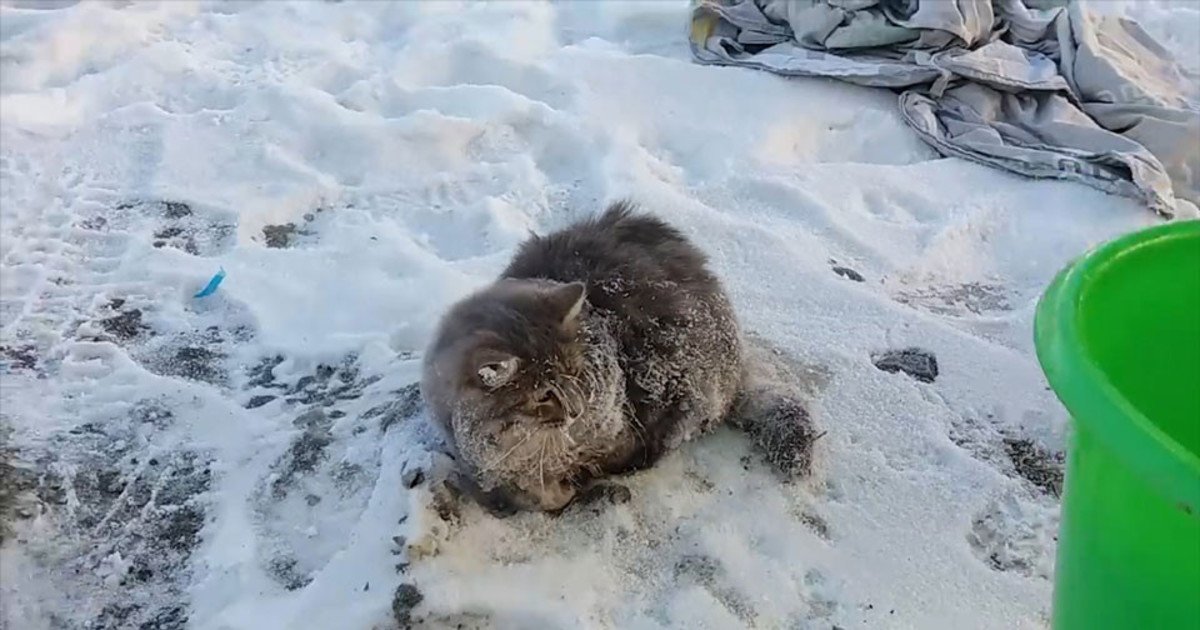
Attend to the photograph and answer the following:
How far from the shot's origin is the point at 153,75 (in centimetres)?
370

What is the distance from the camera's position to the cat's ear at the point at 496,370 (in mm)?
1950

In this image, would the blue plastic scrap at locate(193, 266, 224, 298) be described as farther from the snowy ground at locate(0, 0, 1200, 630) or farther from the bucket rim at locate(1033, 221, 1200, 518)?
the bucket rim at locate(1033, 221, 1200, 518)

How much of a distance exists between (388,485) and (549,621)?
→ 1.45 feet

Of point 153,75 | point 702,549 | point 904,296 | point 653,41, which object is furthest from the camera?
point 653,41

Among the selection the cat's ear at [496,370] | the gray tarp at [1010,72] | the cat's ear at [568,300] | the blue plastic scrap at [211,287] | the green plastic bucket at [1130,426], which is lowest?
the blue plastic scrap at [211,287]

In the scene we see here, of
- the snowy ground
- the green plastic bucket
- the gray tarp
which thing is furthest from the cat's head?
the gray tarp

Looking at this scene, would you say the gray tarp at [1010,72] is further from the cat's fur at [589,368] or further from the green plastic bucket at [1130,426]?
the green plastic bucket at [1130,426]

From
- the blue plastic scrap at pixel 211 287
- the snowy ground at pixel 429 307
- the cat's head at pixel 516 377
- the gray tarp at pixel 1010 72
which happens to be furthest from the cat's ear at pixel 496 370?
the gray tarp at pixel 1010 72

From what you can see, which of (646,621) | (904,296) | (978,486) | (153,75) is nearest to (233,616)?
(646,621)

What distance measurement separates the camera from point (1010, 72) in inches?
139

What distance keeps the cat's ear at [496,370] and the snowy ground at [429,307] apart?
0.32 metres

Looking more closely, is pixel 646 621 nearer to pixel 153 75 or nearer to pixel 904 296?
pixel 904 296

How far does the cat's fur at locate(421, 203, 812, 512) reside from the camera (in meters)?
2.03

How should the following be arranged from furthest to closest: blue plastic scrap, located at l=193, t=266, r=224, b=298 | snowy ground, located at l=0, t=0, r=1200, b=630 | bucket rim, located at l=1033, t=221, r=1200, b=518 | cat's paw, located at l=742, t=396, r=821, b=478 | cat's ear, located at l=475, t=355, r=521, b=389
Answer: blue plastic scrap, located at l=193, t=266, r=224, b=298 → cat's paw, located at l=742, t=396, r=821, b=478 → snowy ground, located at l=0, t=0, r=1200, b=630 → cat's ear, located at l=475, t=355, r=521, b=389 → bucket rim, located at l=1033, t=221, r=1200, b=518
